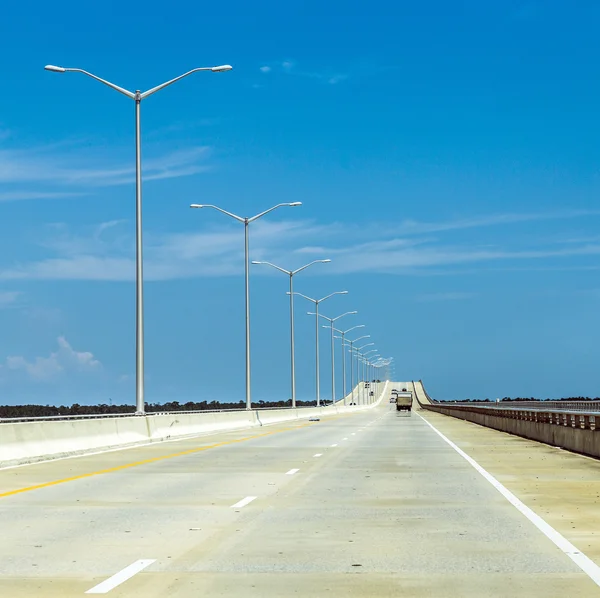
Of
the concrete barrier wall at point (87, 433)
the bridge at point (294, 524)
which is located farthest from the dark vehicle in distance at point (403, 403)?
the bridge at point (294, 524)

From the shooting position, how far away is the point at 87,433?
30578 mm

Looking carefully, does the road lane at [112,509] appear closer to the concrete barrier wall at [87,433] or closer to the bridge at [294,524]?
the bridge at [294,524]

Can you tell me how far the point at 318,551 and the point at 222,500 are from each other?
536cm

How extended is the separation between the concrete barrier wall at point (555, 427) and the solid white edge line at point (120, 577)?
19.0m

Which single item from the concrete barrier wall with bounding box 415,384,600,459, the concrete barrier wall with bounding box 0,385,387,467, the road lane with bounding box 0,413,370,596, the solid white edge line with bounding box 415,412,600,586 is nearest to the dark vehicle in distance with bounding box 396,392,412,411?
the concrete barrier wall with bounding box 415,384,600,459

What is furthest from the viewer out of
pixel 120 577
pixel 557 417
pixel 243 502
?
pixel 557 417

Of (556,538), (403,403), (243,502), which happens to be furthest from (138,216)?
(403,403)

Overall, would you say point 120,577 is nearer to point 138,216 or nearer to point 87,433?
point 87,433

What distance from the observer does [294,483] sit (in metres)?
19.6

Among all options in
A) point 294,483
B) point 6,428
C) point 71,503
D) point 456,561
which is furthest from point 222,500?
point 6,428

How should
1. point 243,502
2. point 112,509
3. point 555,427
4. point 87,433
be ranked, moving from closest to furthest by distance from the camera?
point 112,509 < point 243,502 < point 87,433 < point 555,427

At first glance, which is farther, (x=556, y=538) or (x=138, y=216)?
(x=138, y=216)

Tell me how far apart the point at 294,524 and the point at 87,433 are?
58.6 feet

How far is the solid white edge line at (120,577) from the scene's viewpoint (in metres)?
9.10
